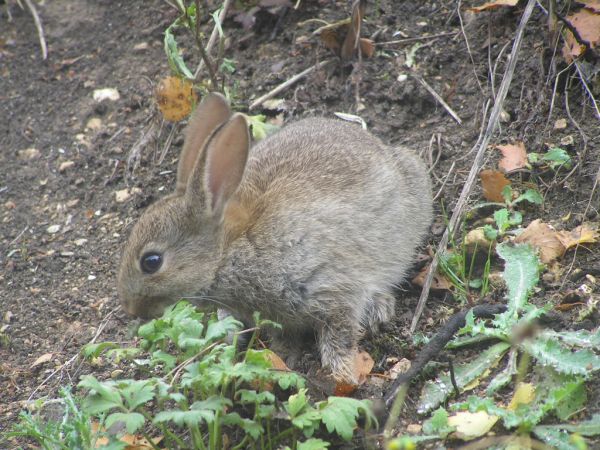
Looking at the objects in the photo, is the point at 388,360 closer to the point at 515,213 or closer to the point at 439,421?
the point at 439,421

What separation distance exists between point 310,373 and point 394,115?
2.54 meters

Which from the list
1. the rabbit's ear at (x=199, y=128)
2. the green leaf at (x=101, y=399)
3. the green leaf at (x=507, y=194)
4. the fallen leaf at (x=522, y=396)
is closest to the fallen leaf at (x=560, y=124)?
the green leaf at (x=507, y=194)

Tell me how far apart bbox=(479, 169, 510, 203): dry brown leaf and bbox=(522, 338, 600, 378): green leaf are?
161 cm

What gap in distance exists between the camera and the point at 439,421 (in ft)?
11.2

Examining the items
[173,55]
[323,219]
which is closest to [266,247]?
[323,219]

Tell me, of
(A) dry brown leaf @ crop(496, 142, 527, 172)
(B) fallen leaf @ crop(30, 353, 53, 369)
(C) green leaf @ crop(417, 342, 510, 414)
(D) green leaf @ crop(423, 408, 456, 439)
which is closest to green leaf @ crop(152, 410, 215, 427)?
(D) green leaf @ crop(423, 408, 456, 439)

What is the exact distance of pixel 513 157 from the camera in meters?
5.22

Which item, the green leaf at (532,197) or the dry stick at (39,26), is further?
the dry stick at (39,26)

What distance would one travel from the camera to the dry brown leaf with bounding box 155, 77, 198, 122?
6.21 m

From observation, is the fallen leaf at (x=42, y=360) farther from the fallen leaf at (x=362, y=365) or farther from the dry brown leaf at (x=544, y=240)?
the dry brown leaf at (x=544, y=240)

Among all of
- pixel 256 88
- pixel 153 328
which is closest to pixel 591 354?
pixel 153 328

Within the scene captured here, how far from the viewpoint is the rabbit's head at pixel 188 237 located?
4.38 m

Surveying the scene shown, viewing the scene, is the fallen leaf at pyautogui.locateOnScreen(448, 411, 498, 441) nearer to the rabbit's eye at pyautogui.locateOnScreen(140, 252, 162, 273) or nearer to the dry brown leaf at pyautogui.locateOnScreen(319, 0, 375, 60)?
the rabbit's eye at pyautogui.locateOnScreen(140, 252, 162, 273)

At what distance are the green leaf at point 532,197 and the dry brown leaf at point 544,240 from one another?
0.20 metres
